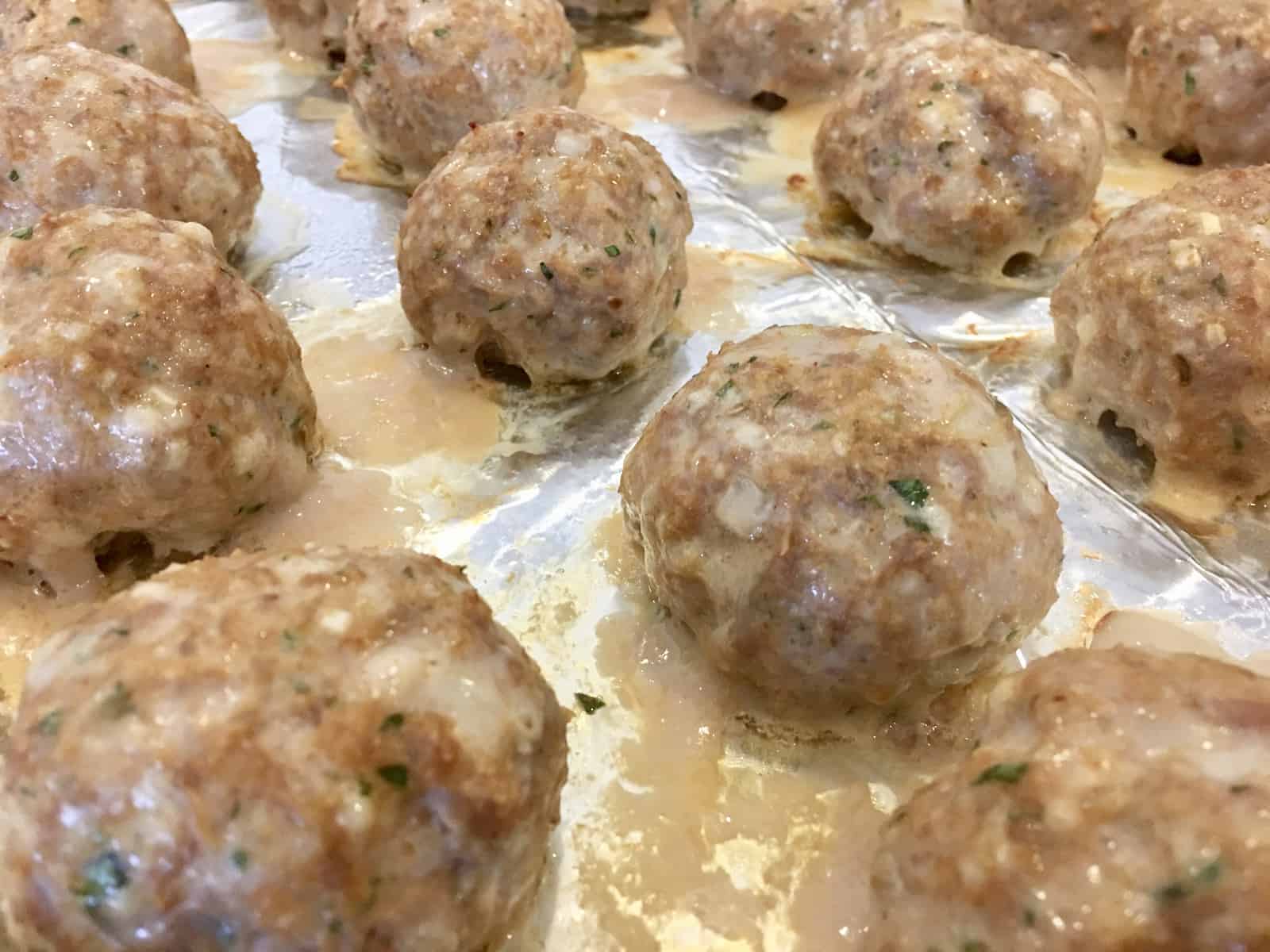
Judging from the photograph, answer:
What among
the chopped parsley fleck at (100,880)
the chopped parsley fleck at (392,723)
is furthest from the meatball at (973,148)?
the chopped parsley fleck at (100,880)

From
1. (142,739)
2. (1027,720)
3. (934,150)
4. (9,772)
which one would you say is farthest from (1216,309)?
(9,772)

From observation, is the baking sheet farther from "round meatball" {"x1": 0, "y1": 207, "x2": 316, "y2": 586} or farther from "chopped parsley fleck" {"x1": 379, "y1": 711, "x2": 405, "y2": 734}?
"chopped parsley fleck" {"x1": 379, "y1": 711, "x2": 405, "y2": 734}

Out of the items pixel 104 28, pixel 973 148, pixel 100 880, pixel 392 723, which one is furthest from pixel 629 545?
pixel 104 28

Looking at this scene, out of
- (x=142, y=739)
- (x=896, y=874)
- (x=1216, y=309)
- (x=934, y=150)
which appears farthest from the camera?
(x=934, y=150)

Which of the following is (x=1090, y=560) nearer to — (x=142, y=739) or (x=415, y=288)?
(x=415, y=288)

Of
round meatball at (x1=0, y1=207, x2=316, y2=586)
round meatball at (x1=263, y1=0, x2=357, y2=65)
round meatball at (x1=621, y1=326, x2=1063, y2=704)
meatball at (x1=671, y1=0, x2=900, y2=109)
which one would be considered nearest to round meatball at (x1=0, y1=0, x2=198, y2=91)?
round meatball at (x1=263, y1=0, x2=357, y2=65)
